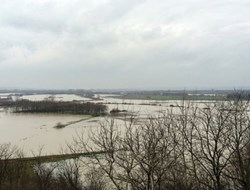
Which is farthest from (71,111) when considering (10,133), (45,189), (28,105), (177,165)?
(177,165)

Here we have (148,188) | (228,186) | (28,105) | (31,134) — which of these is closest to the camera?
(148,188)

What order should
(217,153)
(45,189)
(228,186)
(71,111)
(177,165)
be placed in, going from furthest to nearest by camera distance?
(71,111) < (45,189) < (177,165) < (228,186) < (217,153)

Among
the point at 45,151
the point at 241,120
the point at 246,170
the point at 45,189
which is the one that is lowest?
the point at 45,151

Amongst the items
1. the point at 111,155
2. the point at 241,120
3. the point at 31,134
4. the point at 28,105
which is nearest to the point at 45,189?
the point at 111,155

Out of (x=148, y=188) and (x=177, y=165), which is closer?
(x=148, y=188)

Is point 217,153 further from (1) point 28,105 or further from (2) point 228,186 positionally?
(1) point 28,105

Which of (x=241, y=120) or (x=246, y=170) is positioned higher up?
(x=241, y=120)

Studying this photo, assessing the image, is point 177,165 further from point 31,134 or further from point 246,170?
point 31,134
